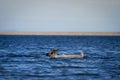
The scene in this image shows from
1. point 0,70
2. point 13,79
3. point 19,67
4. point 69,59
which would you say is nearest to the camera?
point 13,79

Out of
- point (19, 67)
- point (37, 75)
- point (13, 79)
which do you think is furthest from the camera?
point (19, 67)

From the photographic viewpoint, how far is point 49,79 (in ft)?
116

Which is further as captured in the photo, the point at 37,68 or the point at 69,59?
the point at 69,59

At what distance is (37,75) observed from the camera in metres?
37.6

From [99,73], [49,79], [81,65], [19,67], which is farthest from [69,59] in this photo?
[49,79]

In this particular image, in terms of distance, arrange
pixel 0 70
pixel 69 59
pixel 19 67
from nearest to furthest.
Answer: pixel 0 70
pixel 19 67
pixel 69 59

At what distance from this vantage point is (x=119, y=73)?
3919 cm

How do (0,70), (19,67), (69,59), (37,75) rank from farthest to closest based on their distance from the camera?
(69,59) → (19,67) → (0,70) → (37,75)

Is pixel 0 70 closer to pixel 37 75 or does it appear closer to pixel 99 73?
pixel 37 75

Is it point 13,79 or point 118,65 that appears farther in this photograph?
point 118,65

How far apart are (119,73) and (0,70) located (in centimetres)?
1285

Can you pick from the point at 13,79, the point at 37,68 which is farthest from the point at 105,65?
the point at 13,79

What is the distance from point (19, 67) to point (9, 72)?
412cm

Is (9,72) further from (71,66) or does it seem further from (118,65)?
(118,65)
